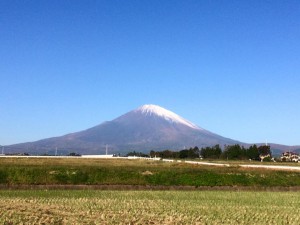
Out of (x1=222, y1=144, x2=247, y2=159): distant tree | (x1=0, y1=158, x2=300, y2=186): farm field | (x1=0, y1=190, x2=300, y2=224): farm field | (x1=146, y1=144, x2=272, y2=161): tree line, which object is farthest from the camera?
(x1=146, y1=144, x2=272, y2=161): tree line

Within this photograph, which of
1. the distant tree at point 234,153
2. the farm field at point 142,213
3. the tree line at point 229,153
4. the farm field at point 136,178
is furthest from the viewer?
the tree line at point 229,153

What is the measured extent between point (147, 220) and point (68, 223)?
247 centimetres

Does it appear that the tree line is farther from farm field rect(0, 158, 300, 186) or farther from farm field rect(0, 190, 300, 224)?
farm field rect(0, 190, 300, 224)

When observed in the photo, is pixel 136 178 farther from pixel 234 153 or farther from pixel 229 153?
pixel 234 153

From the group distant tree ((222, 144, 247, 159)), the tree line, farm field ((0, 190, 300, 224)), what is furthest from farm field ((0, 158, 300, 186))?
distant tree ((222, 144, 247, 159))

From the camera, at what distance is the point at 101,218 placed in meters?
13.6

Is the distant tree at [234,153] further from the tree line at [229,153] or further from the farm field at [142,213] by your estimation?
the farm field at [142,213]

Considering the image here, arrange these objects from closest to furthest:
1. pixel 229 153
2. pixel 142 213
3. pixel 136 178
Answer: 1. pixel 142 213
2. pixel 136 178
3. pixel 229 153

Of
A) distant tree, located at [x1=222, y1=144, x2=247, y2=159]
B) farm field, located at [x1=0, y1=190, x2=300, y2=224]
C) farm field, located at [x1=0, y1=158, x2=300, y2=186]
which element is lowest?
farm field, located at [x1=0, y1=190, x2=300, y2=224]

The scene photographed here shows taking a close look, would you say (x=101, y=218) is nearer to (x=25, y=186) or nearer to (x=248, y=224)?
(x=248, y=224)

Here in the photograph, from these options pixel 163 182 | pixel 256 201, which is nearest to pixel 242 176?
pixel 163 182

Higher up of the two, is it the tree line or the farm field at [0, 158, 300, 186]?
the tree line

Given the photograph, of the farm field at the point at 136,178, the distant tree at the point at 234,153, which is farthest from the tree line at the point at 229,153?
the farm field at the point at 136,178

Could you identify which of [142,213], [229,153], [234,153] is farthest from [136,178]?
[234,153]
